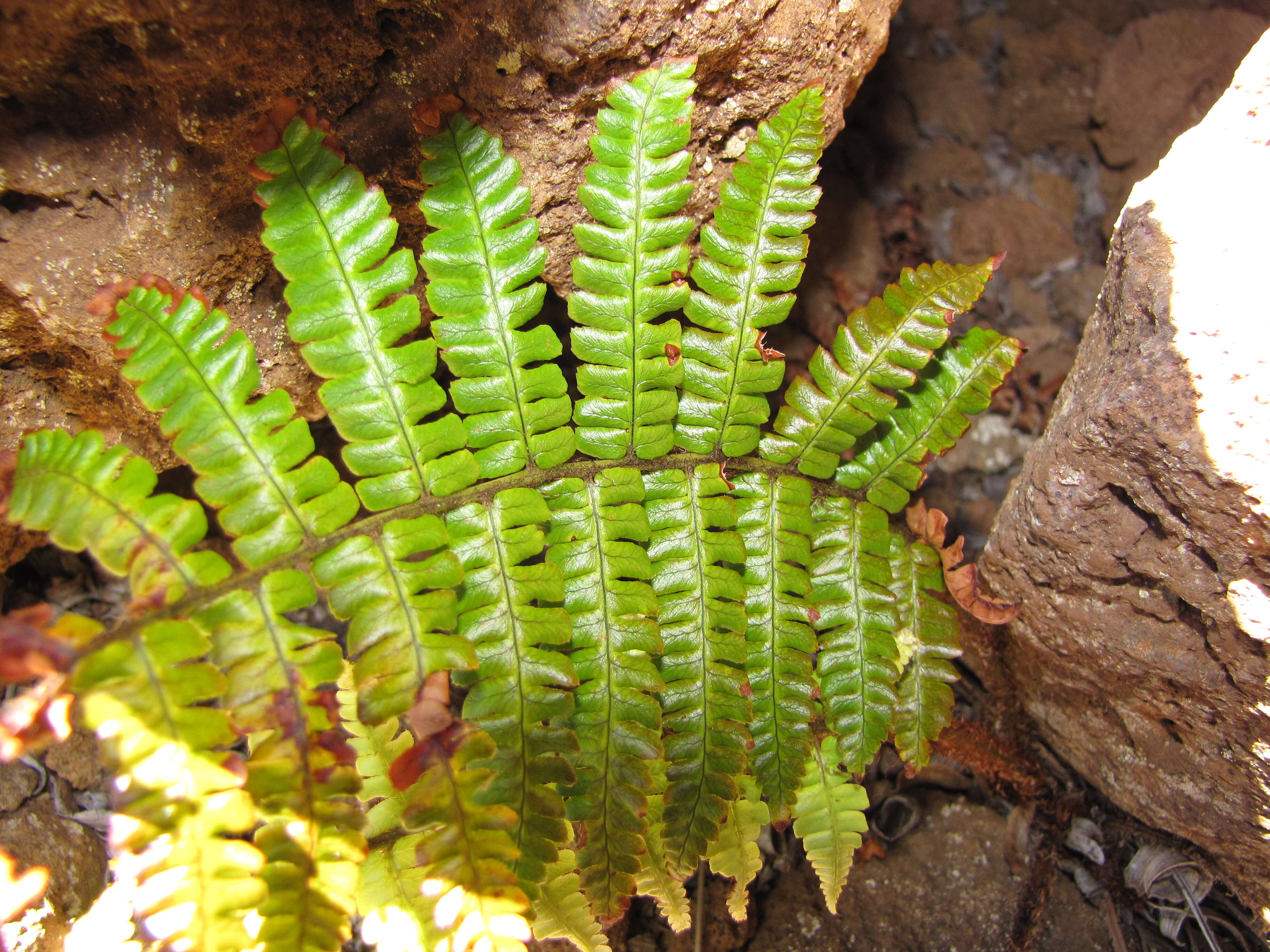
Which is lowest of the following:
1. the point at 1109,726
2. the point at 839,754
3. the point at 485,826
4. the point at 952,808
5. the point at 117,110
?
the point at 952,808

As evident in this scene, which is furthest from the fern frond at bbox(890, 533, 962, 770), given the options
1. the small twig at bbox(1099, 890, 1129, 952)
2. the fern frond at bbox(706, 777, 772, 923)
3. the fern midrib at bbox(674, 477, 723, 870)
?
the small twig at bbox(1099, 890, 1129, 952)

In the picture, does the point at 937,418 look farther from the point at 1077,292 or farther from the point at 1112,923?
the point at 1112,923

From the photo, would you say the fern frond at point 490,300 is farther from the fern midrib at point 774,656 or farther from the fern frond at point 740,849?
the fern frond at point 740,849

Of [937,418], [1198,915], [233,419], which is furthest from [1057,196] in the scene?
[233,419]

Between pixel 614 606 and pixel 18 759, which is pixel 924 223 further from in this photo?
pixel 18 759

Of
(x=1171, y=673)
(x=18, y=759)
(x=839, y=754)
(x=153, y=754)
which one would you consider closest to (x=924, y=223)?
(x=1171, y=673)

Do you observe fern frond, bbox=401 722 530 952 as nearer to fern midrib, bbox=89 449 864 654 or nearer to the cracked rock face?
fern midrib, bbox=89 449 864 654
